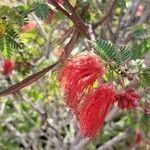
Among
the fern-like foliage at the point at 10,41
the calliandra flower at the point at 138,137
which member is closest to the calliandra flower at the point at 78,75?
the fern-like foliage at the point at 10,41

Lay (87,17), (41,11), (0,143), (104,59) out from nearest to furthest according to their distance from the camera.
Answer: (104,59)
(41,11)
(87,17)
(0,143)

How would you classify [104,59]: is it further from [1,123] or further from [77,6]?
[1,123]

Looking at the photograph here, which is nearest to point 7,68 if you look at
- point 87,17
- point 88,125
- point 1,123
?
point 1,123

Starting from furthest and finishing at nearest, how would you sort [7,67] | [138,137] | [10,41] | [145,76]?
[138,137] → [7,67] → [10,41] → [145,76]

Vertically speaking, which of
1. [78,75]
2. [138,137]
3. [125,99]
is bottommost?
[138,137]

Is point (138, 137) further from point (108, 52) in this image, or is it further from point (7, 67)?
point (108, 52)

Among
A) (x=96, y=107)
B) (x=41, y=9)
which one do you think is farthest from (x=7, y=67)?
(x=96, y=107)
